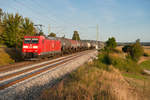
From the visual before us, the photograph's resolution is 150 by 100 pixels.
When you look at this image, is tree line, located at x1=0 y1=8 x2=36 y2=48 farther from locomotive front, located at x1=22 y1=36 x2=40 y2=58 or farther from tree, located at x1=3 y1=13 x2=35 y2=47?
locomotive front, located at x1=22 y1=36 x2=40 y2=58

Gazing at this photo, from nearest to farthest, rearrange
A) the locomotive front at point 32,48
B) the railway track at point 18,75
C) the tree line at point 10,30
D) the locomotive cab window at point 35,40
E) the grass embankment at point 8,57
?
the railway track at point 18,75 < the locomotive front at point 32,48 < the locomotive cab window at point 35,40 < the grass embankment at point 8,57 < the tree line at point 10,30

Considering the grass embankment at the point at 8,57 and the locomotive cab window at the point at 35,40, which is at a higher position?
the locomotive cab window at the point at 35,40

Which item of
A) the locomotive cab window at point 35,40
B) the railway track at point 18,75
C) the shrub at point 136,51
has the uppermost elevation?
the locomotive cab window at point 35,40

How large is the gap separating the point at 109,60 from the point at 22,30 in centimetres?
1435

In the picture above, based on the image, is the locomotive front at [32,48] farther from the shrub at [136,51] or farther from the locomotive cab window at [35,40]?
the shrub at [136,51]

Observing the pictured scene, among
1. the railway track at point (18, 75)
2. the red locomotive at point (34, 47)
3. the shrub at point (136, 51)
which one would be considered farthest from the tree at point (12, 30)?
the shrub at point (136, 51)

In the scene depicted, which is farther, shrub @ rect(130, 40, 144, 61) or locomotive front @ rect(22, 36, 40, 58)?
shrub @ rect(130, 40, 144, 61)

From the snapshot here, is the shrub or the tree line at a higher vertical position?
the tree line

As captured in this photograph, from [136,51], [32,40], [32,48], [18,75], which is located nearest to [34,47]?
[32,48]

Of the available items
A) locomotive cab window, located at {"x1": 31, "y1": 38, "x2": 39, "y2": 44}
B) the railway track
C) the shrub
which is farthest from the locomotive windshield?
the shrub

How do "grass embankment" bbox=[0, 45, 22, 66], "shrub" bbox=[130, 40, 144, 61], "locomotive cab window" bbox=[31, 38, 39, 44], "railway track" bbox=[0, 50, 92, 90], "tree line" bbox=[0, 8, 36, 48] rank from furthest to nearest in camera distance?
"shrub" bbox=[130, 40, 144, 61]
"tree line" bbox=[0, 8, 36, 48]
"grass embankment" bbox=[0, 45, 22, 66]
"locomotive cab window" bbox=[31, 38, 39, 44]
"railway track" bbox=[0, 50, 92, 90]

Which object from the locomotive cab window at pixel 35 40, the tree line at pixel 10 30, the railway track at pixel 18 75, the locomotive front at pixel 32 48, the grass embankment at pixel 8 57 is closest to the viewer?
the railway track at pixel 18 75

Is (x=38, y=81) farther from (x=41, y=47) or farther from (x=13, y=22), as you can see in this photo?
(x=13, y=22)

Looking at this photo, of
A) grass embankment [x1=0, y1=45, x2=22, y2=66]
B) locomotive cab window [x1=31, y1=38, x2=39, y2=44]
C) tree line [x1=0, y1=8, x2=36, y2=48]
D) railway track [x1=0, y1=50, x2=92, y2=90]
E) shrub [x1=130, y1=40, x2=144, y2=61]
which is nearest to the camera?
railway track [x1=0, y1=50, x2=92, y2=90]
